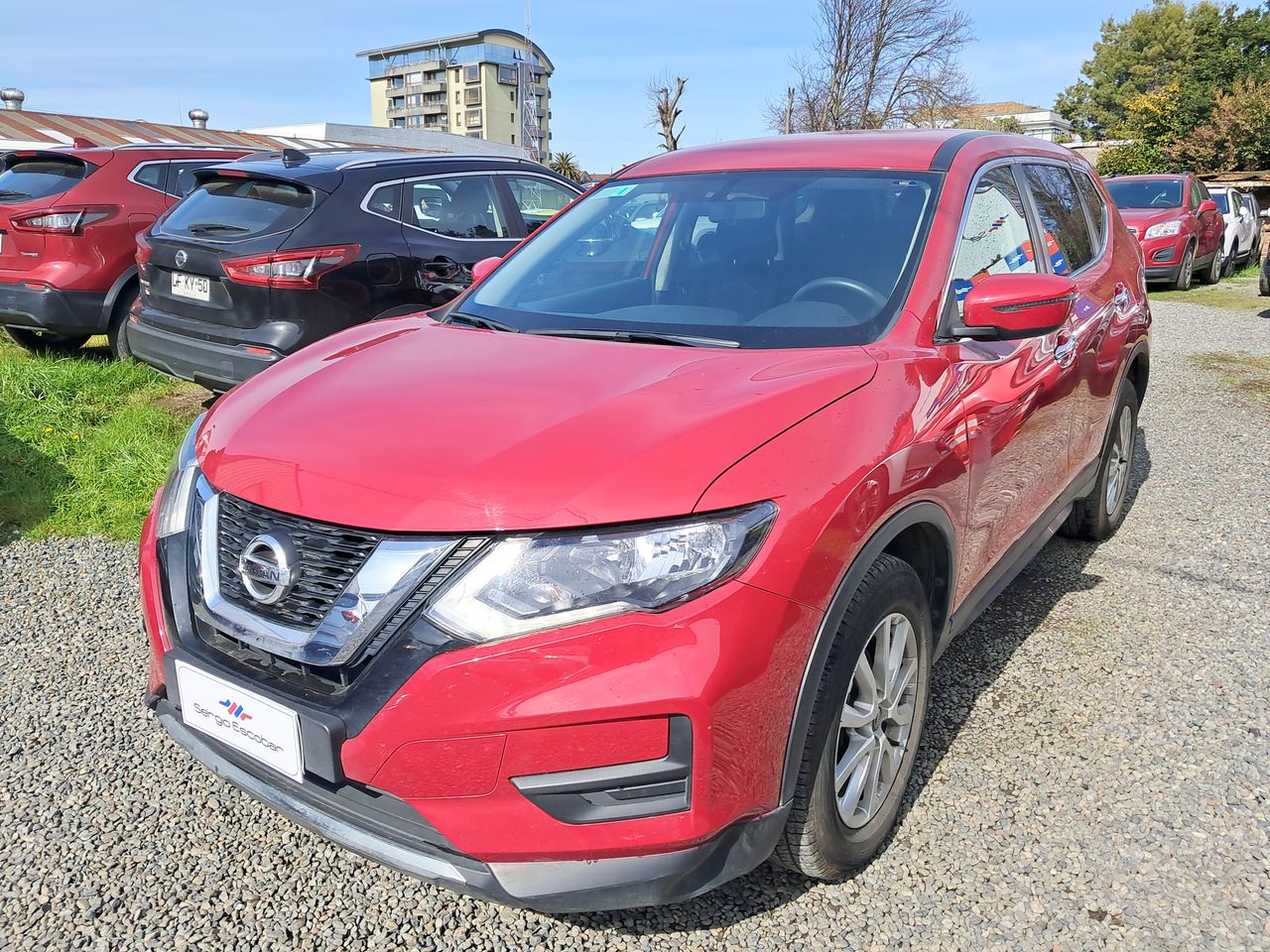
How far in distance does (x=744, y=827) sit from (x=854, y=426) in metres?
0.86

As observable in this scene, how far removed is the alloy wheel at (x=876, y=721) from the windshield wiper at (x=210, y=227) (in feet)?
14.8

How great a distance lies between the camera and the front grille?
6.08 feet

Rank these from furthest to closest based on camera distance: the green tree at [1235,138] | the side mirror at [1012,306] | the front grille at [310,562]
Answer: the green tree at [1235,138], the side mirror at [1012,306], the front grille at [310,562]

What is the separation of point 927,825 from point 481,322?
6.25ft

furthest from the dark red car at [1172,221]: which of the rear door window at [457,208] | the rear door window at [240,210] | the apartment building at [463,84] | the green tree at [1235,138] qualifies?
the apartment building at [463,84]

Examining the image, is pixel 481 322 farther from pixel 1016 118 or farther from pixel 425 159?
pixel 1016 118

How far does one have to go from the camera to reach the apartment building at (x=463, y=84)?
99.1 metres

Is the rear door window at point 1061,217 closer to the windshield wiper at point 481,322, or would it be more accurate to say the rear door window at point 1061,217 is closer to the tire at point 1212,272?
the windshield wiper at point 481,322

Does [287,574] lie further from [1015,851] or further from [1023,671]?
[1023,671]

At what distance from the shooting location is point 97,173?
721cm

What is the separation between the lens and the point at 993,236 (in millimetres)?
3059

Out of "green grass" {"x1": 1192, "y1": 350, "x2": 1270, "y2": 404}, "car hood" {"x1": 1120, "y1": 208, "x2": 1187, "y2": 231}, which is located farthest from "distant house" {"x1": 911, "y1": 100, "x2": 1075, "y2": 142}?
"green grass" {"x1": 1192, "y1": 350, "x2": 1270, "y2": 404}

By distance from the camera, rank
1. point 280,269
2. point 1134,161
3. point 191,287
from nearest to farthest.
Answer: point 280,269 → point 191,287 → point 1134,161

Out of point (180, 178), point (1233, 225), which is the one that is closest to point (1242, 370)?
point (180, 178)
